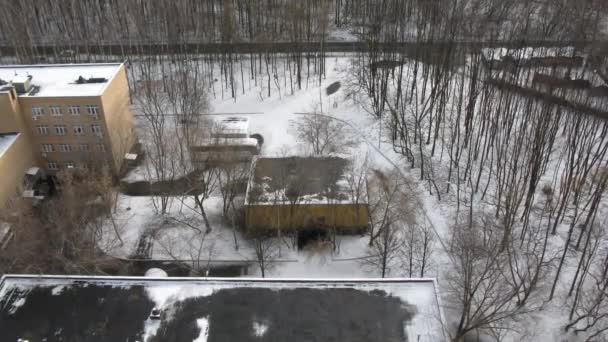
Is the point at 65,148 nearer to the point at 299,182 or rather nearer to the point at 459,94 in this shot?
the point at 299,182

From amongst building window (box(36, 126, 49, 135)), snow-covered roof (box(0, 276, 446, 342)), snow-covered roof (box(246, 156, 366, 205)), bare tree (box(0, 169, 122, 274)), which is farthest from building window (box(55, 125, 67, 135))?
snow-covered roof (box(0, 276, 446, 342))

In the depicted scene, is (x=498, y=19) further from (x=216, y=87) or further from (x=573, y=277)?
(x=573, y=277)

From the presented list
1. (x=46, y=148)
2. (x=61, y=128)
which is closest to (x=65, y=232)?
(x=61, y=128)

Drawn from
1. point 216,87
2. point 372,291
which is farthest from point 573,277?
point 216,87

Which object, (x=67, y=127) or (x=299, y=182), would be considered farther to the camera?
(x=67, y=127)

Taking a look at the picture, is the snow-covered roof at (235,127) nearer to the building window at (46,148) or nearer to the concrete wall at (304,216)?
the concrete wall at (304,216)
